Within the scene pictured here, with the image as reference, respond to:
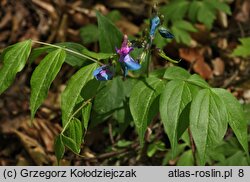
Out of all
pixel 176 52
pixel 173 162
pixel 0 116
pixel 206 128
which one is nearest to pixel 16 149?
pixel 0 116

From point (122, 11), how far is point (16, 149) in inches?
82.5

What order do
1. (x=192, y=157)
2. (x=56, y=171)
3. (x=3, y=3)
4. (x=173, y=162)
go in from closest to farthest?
(x=56, y=171), (x=192, y=157), (x=173, y=162), (x=3, y=3)

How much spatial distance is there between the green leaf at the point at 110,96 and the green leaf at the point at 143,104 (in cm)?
40

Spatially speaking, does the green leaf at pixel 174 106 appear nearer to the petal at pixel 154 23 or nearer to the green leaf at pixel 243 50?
the petal at pixel 154 23

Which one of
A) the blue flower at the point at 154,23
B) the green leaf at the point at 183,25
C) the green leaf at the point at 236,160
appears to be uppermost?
the blue flower at the point at 154,23

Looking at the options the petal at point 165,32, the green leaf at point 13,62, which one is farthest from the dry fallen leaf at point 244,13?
the green leaf at point 13,62

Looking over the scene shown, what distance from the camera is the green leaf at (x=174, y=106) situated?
2129 mm

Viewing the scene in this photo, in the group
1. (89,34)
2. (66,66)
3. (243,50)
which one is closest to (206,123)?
(243,50)

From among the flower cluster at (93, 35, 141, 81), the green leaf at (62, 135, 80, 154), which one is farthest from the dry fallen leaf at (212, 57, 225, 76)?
the green leaf at (62, 135, 80, 154)

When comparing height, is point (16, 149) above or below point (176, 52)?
below

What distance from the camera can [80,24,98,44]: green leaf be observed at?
14.2 feet

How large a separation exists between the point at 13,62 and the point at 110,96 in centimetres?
68

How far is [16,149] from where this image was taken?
3859 millimetres

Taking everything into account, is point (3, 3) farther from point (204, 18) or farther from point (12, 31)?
point (204, 18)
